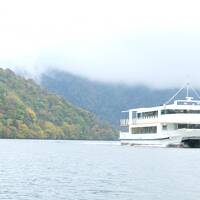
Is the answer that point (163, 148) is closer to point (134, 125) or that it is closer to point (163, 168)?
point (134, 125)

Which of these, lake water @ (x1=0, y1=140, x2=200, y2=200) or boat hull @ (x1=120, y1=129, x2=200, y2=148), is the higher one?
boat hull @ (x1=120, y1=129, x2=200, y2=148)

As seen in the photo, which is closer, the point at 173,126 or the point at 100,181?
the point at 100,181

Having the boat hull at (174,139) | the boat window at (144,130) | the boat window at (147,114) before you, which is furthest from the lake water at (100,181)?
the boat window at (147,114)

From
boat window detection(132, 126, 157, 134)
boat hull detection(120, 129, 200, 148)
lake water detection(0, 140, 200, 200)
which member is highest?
boat window detection(132, 126, 157, 134)

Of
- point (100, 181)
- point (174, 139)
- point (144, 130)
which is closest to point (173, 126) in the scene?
point (174, 139)

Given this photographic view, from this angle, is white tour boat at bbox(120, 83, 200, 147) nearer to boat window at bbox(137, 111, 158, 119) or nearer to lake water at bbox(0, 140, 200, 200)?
boat window at bbox(137, 111, 158, 119)

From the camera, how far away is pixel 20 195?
1989 inches

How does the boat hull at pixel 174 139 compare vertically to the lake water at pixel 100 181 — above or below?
above

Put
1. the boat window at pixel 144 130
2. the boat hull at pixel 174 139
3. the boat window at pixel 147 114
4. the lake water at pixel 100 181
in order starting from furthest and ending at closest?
the boat window at pixel 147 114 → the boat window at pixel 144 130 → the boat hull at pixel 174 139 → the lake water at pixel 100 181

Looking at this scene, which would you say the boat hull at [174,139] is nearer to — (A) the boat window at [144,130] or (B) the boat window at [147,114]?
(A) the boat window at [144,130]

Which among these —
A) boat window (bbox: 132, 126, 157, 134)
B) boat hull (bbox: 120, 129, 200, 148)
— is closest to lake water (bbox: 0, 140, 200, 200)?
boat hull (bbox: 120, 129, 200, 148)

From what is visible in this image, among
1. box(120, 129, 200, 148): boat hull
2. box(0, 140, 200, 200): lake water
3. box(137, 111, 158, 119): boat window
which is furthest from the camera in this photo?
box(137, 111, 158, 119): boat window

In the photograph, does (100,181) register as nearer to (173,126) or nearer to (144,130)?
(173,126)

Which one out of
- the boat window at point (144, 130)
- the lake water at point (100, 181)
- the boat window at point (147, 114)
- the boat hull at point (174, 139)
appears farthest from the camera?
the boat window at point (147, 114)
